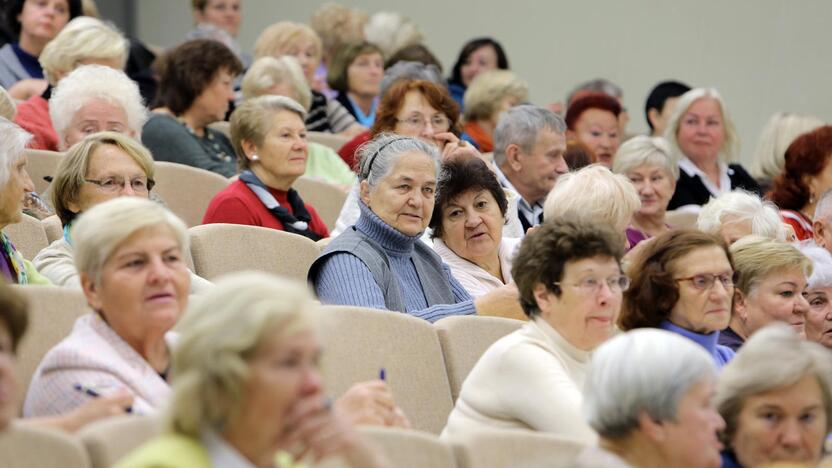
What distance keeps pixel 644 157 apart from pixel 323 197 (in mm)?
1299

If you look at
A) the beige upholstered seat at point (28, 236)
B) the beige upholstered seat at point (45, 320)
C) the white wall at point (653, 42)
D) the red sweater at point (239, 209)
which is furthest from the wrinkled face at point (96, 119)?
the white wall at point (653, 42)

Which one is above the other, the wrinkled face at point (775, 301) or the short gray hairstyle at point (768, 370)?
the short gray hairstyle at point (768, 370)

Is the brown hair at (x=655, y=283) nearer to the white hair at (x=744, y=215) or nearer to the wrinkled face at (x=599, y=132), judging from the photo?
the white hair at (x=744, y=215)

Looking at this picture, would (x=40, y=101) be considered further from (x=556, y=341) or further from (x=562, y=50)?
(x=562, y=50)

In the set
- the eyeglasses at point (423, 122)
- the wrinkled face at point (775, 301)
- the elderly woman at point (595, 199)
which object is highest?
the elderly woman at point (595, 199)

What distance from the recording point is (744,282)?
3.88 meters

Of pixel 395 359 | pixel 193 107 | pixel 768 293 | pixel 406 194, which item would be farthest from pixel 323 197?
pixel 395 359

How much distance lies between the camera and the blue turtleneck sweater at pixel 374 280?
3.64 m

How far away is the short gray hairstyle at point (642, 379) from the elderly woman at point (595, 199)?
5.69 feet

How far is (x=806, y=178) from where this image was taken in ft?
17.9

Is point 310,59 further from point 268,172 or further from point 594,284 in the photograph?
point 594,284

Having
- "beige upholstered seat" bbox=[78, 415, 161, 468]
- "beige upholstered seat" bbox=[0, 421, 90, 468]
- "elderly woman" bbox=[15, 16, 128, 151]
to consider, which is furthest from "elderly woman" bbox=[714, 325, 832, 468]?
"elderly woman" bbox=[15, 16, 128, 151]

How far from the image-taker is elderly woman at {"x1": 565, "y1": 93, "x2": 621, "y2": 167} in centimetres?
633

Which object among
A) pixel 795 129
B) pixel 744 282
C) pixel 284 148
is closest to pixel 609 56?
pixel 795 129
